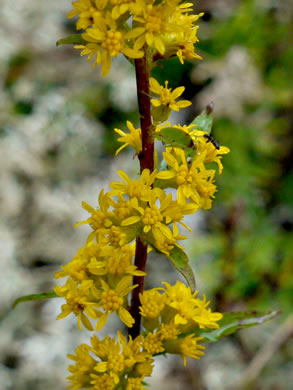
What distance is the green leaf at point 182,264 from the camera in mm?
923

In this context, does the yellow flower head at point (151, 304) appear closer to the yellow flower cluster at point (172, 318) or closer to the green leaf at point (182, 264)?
the yellow flower cluster at point (172, 318)

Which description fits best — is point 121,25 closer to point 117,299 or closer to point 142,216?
point 142,216

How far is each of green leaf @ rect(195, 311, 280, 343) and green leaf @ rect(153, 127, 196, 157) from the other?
0.51 m

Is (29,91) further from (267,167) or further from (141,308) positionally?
(141,308)

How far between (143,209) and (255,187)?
2.77 metres

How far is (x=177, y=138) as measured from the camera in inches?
33.8

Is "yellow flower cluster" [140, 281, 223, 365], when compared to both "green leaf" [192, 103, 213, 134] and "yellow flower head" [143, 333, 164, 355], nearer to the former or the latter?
"yellow flower head" [143, 333, 164, 355]

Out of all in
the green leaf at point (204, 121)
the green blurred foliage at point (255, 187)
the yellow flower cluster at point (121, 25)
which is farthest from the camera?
the green blurred foliage at point (255, 187)

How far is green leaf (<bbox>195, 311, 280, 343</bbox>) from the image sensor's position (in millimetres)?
1134

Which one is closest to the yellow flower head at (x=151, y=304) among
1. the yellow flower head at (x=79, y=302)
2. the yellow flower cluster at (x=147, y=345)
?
the yellow flower cluster at (x=147, y=345)

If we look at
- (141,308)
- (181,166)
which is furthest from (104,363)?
(181,166)

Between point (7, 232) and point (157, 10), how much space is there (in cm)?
305

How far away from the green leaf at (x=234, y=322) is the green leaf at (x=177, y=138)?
1.68 ft

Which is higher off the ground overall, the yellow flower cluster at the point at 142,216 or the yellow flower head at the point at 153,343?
the yellow flower cluster at the point at 142,216
